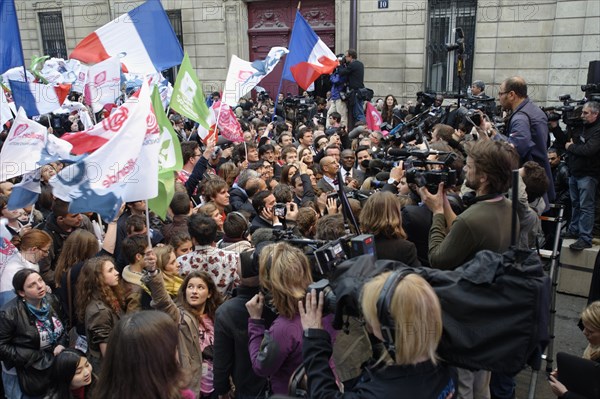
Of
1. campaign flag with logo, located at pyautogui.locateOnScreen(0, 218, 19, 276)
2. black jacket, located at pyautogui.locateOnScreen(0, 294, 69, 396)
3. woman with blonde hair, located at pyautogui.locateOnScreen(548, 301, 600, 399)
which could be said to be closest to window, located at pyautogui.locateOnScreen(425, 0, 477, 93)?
woman with blonde hair, located at pyautogui.locateOnScreen(548, 301, 600, 399)

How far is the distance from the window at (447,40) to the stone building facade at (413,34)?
3cm

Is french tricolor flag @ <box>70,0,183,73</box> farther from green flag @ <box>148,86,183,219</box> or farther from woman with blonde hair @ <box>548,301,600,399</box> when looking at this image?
woman with blonde hair @ <box>548,301,600,399</box>

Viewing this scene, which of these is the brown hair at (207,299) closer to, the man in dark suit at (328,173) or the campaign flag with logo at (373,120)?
the man in dark suit at (328,173)

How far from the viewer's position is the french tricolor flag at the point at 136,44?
6539 millimetres

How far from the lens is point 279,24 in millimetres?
17625

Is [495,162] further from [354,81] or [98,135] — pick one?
[354,81]

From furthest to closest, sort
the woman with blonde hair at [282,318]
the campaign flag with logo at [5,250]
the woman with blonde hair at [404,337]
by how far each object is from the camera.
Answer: the campaign flag with logo at [5,250]
the woman with blonde hair at [282,318]
the woman with blonde hair at [404,337]

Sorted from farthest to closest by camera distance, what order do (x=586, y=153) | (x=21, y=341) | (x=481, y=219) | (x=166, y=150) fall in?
(x=586, y=153) → (x=166, y=150) → (x=21, y=341) → (x=481, y=219)

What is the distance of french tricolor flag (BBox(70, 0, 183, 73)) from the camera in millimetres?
6539

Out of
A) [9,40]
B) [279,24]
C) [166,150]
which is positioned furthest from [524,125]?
[279,24]

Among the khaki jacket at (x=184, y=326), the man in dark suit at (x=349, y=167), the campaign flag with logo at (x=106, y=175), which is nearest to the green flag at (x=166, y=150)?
the campaign flag with logo at (x=106, y=175)

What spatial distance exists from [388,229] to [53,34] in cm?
2087

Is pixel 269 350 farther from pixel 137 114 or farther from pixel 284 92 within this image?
pixel 284 92

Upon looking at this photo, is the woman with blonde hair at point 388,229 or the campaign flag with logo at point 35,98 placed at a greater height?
the campaign flag with logo at point 35,98
